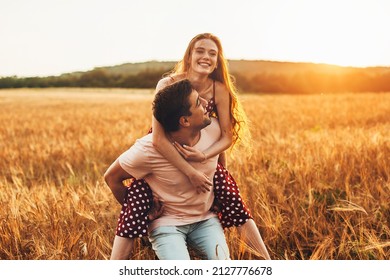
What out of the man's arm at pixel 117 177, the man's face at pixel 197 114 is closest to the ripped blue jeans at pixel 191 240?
the man's arm at pixel 117 177

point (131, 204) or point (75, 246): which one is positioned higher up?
→ point (131, 204)

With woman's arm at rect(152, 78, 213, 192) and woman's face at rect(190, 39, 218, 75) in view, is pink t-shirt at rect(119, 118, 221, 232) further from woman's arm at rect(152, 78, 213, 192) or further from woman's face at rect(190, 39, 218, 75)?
woman's face at rect(190, 39, 218, 75)

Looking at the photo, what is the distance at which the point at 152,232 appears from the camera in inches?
76.9

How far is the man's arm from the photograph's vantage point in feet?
6.64

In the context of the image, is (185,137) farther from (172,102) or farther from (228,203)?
(228,203)

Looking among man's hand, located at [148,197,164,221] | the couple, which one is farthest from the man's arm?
man's hand, located at [148,197,164,221]

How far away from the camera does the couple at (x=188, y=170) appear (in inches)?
74.3

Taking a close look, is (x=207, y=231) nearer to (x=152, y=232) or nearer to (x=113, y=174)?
(x=152, y=232)

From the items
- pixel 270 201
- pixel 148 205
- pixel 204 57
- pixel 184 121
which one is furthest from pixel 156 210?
pixel 270 201

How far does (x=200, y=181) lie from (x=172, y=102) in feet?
1.05

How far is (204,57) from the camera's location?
2012 millimetres

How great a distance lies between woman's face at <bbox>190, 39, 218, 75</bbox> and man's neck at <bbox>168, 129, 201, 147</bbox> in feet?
0.84
